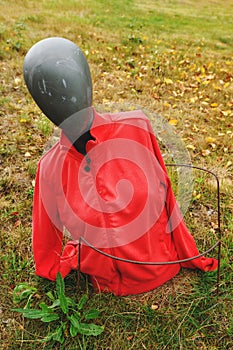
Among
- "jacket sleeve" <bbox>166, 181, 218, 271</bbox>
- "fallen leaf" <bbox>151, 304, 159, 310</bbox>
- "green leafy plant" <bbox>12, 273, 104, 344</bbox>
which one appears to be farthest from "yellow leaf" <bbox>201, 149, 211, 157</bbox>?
"green leafy plant" <bbox>12, 273, 104, 344</bbox>

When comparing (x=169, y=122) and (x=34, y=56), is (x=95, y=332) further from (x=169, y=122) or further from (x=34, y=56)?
(x=169, y=122)

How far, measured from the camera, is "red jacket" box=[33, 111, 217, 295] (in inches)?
61.5

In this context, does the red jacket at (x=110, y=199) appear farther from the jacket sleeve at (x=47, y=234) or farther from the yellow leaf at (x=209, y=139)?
the yellow leaf at (x=209, y=139)

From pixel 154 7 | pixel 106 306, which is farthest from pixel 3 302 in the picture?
pixel 154 7

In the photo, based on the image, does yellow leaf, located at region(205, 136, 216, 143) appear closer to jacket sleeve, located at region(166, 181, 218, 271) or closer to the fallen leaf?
jacket sleeve, located at region(166, 181, 218, 271)

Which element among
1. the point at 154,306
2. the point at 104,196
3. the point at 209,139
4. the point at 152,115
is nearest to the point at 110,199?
the point at 104,196

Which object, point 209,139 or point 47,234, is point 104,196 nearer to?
point 47,234

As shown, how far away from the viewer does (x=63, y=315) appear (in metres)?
1.87

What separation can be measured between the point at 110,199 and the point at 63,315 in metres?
0.74

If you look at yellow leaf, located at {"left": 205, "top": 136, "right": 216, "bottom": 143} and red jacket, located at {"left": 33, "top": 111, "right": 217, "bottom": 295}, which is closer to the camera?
red jacket, located at {"left": 33, "top": 111, "right": 217, "bottom": 295}

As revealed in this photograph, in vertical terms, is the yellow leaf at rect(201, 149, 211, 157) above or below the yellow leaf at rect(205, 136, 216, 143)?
below

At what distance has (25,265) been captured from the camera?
7.13ft

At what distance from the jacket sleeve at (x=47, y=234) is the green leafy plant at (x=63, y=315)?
135 mm

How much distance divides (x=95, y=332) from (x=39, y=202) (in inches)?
27.2
